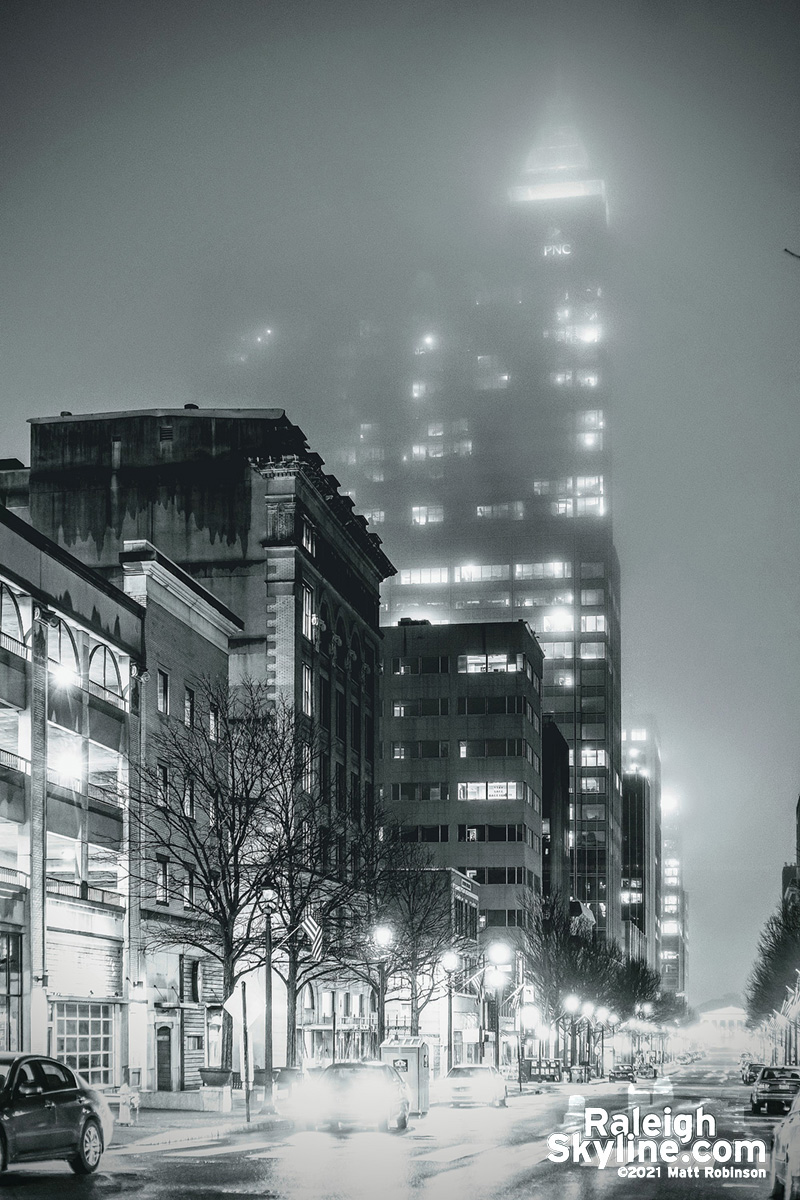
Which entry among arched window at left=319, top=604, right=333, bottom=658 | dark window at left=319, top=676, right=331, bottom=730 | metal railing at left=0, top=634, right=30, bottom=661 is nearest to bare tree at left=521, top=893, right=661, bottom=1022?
dark window at left=319, top=676, right=331, bottom=730

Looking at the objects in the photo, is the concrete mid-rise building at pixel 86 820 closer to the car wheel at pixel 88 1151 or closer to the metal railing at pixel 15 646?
the metal railing at pixel 15 646

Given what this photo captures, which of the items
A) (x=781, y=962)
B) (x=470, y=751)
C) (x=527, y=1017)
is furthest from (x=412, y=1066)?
(x=781, y=962)

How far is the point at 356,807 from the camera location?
8869 cm

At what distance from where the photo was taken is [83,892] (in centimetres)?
5619

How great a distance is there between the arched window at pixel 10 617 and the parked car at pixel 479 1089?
23421 mm

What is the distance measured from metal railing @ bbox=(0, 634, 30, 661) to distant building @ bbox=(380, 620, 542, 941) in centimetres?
9004

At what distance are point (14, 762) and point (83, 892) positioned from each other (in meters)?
6.97

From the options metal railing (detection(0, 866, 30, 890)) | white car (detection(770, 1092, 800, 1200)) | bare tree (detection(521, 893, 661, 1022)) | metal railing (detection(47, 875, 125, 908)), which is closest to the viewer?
white car (detection(770, 1092, 800, 1200))

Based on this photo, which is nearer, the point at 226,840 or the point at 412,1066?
the point at 412,1066

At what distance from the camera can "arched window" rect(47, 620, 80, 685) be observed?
181ft

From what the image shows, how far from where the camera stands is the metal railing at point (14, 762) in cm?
5062

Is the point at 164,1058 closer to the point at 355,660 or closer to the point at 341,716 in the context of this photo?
the point at 341,716

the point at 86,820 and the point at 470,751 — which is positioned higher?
the point at 470,751

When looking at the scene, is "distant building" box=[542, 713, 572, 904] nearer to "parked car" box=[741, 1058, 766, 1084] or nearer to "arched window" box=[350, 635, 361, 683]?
"parked car" box=[741, 1058, 766, 1084]
